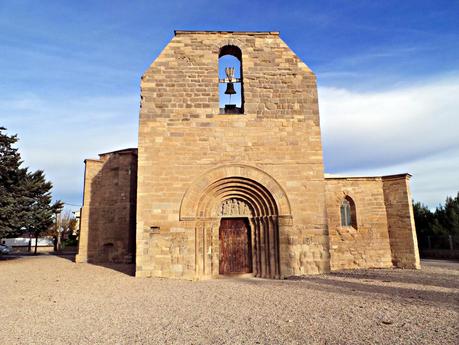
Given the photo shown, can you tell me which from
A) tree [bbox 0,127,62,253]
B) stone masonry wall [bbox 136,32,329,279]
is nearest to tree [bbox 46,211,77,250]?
tree [bbox 0,127,62,253]

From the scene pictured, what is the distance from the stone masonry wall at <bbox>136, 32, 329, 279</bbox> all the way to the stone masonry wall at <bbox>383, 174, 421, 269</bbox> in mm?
4384

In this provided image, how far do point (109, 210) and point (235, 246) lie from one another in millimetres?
9011

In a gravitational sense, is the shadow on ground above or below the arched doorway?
below

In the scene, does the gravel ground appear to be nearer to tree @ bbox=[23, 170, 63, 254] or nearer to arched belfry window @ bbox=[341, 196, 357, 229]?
arched belfry window @ bbox=[341, 196, 357, 229]

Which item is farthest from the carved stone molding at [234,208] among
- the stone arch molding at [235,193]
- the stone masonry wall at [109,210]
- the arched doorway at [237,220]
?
the stone masonry wall at [109,210]

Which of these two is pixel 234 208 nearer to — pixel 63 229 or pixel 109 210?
pixel 109 210

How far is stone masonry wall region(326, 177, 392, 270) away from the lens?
12391 mm

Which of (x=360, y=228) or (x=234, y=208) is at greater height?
(x=234, y=208)

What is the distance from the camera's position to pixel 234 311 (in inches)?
225

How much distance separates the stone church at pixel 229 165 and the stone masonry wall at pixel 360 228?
1.41 m

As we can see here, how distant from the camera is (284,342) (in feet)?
13.3

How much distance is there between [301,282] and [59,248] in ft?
91.7

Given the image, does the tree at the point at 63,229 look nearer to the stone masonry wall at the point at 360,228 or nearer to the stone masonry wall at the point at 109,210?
the stone masonry wall at the point at 109,210

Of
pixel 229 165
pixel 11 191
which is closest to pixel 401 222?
pixel 229 165
